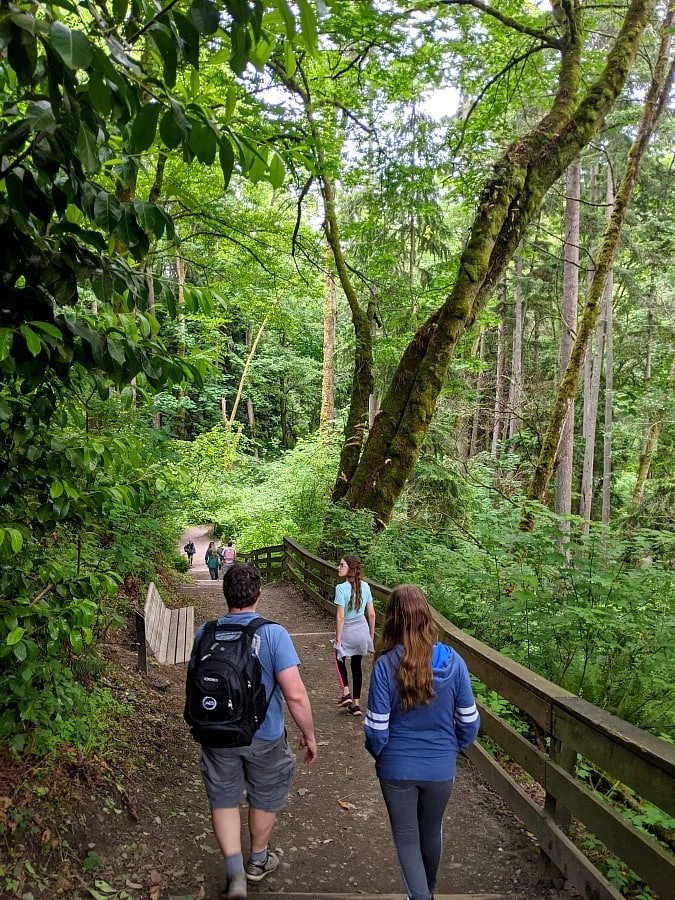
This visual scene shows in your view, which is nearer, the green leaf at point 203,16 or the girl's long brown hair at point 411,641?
the green leaf at point 203,16

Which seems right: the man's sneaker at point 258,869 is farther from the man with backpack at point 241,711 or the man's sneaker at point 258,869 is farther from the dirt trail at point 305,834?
the man with backpack at point 241,711

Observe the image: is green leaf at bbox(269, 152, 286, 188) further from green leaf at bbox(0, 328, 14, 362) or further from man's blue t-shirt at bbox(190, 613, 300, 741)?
man's blue t-shirt at bbox(190, 613, 300, 741)

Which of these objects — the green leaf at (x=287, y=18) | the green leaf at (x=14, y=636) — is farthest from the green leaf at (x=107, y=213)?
the green leaf at (x=14, y=636)

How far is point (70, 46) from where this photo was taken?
4.40 feet

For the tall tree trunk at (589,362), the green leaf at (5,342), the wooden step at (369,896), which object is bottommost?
the wooden step at (369,896)

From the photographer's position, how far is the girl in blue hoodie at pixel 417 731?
2812 millimetres

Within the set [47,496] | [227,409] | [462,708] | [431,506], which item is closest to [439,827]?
[462,708]

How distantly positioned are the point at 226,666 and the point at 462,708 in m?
1.12

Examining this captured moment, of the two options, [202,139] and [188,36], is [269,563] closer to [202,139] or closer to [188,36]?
[202,139]

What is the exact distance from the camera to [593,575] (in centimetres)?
542

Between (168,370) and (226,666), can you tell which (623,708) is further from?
(168,370)

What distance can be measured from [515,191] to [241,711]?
Result: 8698mm

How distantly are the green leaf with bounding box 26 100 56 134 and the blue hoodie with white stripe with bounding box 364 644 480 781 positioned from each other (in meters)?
2.37

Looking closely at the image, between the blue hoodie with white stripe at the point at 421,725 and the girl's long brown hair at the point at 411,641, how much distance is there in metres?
0.04
